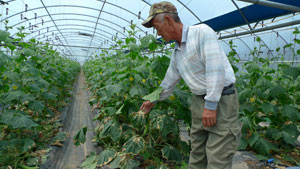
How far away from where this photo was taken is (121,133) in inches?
113

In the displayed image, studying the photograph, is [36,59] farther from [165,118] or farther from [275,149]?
[275,149]

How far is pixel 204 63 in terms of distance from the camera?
63.9 inches

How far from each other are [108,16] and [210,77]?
1630 centimetres

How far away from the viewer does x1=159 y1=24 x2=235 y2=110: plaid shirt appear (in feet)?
4.96

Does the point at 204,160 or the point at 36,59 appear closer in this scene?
the point at 204,160

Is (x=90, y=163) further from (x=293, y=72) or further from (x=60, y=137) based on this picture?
(x=293, y=72)

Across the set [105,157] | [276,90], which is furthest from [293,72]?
[105,157]

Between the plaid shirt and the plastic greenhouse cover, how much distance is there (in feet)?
20.8

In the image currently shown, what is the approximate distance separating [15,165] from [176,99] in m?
2.04

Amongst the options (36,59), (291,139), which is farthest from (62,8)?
(291,139)

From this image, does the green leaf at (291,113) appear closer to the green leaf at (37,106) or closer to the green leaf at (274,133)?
the green leaf at (274,133)

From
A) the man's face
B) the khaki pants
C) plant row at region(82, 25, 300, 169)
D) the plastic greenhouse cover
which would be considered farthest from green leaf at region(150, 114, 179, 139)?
the plastic greenhouse cover

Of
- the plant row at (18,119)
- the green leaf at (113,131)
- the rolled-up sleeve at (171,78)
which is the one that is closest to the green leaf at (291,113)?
the rolled-up sleeve at (171,78)

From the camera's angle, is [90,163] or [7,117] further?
[90,163]
